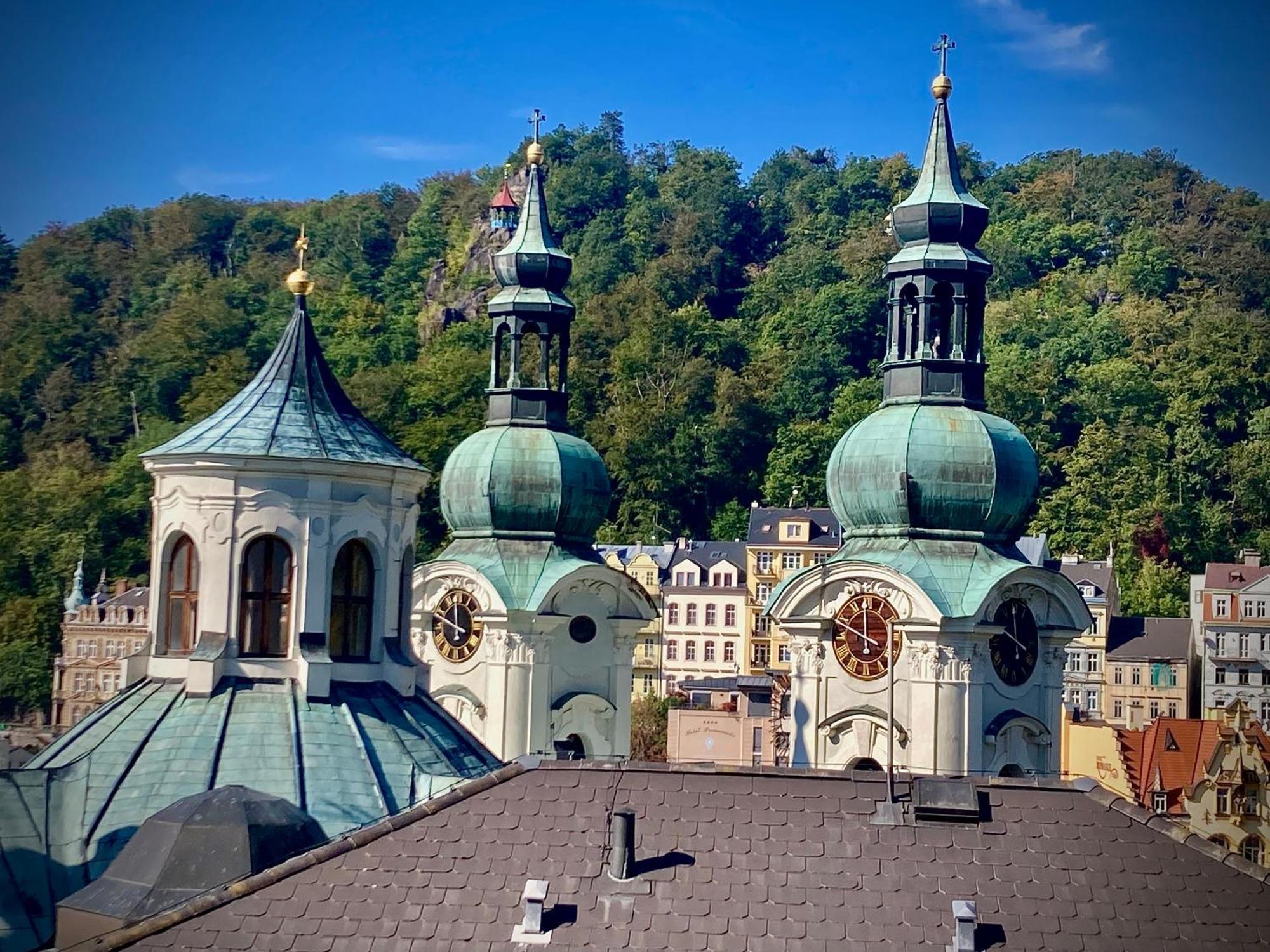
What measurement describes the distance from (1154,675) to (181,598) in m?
66.4

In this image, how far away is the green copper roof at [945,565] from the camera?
42625mm

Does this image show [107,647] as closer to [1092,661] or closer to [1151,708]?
[1092,661]

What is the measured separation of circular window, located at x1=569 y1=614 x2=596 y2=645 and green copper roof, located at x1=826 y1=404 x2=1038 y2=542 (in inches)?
246

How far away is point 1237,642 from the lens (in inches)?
3647

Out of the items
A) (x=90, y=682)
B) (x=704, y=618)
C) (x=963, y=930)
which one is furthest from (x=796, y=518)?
(x=963, y=930)

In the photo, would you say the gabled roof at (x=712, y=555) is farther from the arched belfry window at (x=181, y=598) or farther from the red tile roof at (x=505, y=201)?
the arched belfry window at (x=181, y=598)

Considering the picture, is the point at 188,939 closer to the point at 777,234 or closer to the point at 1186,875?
the point at 1186,875

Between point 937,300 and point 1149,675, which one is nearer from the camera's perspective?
point 937,300

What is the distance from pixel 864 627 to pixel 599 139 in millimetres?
119073

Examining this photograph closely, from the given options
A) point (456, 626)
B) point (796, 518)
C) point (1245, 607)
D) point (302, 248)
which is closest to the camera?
point (302, 248)

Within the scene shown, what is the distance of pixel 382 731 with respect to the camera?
105ft

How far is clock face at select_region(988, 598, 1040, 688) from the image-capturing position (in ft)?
142

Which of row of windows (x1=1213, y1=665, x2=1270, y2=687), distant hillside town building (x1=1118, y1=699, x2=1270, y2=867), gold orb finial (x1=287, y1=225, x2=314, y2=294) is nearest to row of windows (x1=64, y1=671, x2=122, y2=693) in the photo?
row of windows (x1=1213, y1=665, x2=1270, y2=687)

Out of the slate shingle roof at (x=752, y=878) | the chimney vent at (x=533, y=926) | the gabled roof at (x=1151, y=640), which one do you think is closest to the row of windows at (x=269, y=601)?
the slate shingle roof at (x=752, y=878)
